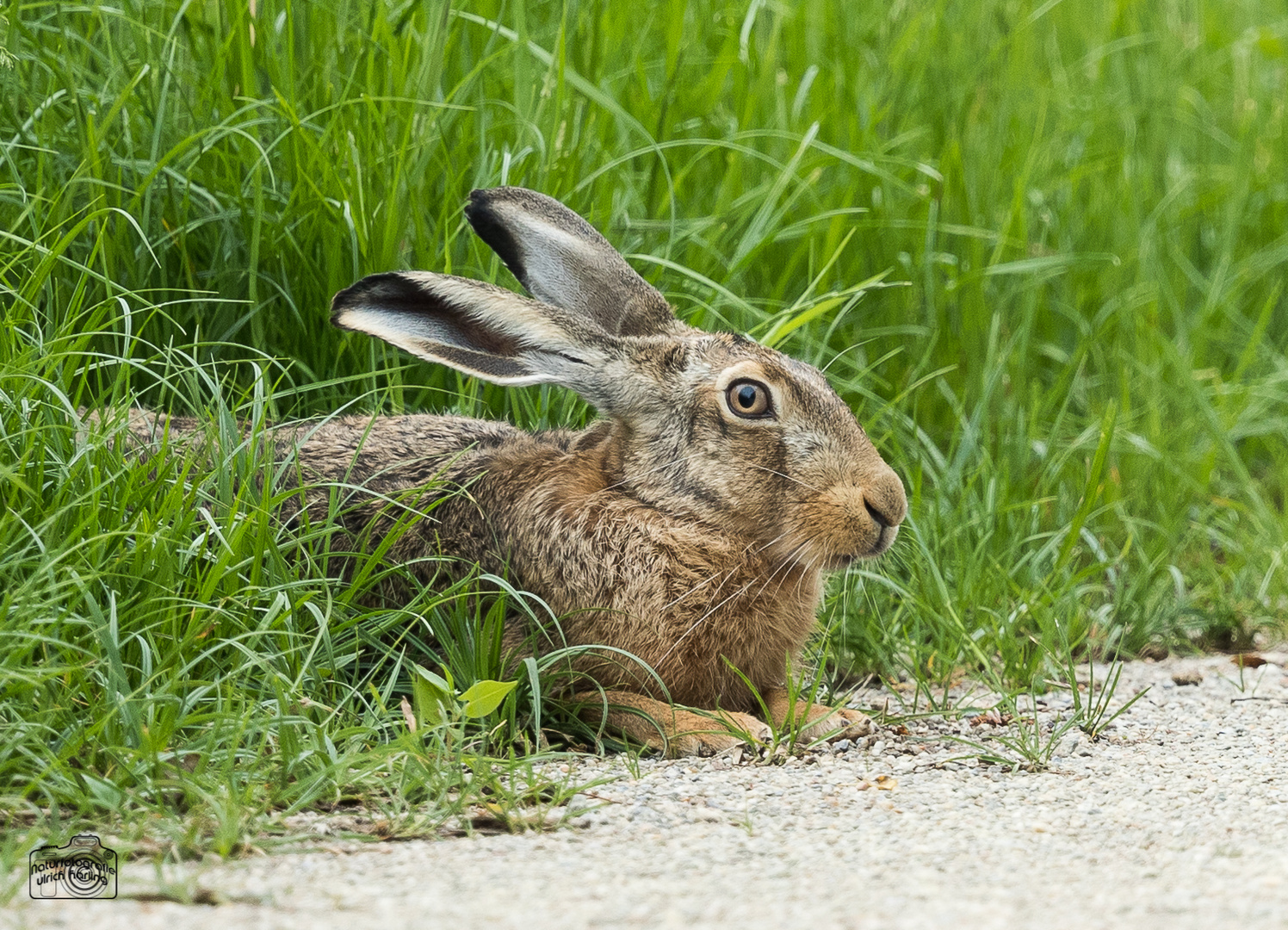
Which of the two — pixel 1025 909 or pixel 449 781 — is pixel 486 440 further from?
pixel 1025 909

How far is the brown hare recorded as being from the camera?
12.5 feet

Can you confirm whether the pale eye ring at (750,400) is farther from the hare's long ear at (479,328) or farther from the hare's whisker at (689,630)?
the hare's whisker at (689,630)

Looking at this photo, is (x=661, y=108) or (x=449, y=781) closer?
(x=449, y=781)

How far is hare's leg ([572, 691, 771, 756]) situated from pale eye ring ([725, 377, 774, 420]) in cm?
83

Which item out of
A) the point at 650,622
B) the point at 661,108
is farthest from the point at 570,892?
the point at 661,108

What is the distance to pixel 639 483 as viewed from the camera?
Result: 4.05 meters

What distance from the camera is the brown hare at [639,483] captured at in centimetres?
382

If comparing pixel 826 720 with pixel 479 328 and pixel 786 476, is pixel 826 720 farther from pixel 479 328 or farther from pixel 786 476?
pixel 479 328

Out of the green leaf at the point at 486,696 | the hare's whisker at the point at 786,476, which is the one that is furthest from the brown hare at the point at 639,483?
the green leaf at the point at 486,696

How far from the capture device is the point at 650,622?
3807mm

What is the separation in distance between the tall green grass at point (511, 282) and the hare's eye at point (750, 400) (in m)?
0.70

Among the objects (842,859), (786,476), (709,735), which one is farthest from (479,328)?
(842,859)

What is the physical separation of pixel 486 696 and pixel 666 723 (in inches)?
22.0

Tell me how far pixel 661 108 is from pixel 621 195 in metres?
0.35
